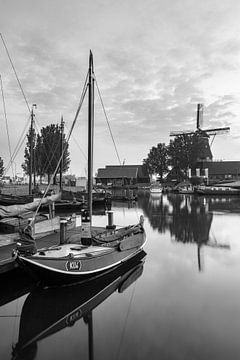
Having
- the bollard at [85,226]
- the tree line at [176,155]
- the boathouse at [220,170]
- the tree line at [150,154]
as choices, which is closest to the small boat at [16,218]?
the bollard at [85,226]

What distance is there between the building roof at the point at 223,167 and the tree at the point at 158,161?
1572 cm

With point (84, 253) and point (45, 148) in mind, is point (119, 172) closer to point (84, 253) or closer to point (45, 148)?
point (45, 148)

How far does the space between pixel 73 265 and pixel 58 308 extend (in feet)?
4.33

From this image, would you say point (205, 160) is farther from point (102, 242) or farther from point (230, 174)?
point (102, 242)

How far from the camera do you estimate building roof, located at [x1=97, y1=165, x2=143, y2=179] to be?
105250 mm

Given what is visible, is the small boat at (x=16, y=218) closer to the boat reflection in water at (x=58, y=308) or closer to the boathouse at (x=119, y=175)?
the boat reflection in water at (x=58, y=308)

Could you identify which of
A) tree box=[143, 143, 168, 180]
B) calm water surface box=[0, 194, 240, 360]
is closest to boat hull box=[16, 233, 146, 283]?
calm water surface box=[0, 194, 240, 360]

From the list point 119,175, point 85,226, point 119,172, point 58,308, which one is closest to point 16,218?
point 85,226

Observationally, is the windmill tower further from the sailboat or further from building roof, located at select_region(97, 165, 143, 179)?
the sailboat

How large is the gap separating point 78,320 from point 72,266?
1.71 meters

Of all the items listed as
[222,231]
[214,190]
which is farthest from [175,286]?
[214,190]

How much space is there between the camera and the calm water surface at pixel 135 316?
681 cm

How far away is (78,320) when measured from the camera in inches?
325

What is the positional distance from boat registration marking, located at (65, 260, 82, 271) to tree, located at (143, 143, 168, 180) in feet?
337
